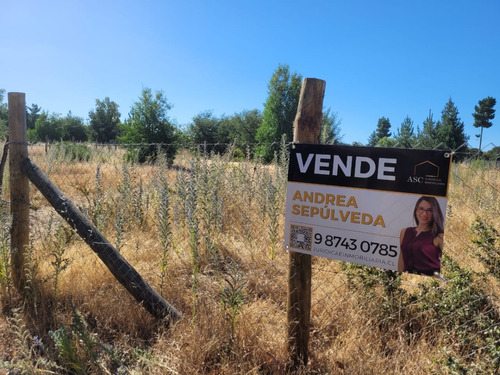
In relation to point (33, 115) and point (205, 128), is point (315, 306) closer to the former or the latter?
point (205, 128)

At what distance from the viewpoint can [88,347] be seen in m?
2.00

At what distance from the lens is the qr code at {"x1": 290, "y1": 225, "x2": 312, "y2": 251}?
6.34 ft

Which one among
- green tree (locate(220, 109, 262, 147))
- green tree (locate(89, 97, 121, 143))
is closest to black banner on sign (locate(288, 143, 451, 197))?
Answer: green tree (locate(220, 109, 262, 147))

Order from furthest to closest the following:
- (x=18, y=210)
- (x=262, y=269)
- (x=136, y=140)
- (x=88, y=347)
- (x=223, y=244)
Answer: (x=136, y=140), (x=223, y=244), (x=262, y=269), (x=18, y=210), (x=88, y=347)

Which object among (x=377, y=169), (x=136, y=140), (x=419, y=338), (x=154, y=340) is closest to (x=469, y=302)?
(x=419, y=338)

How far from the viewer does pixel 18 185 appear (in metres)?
2.88

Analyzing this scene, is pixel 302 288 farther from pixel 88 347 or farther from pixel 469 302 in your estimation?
pixel 88 347

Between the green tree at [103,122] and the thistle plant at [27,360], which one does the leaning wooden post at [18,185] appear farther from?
the green tree at [103,122]

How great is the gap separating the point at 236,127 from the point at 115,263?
39.8m

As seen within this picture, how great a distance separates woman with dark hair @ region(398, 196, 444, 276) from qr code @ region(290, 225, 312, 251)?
50cm

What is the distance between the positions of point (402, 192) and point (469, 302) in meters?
1.17

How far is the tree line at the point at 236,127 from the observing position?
10.2 meters

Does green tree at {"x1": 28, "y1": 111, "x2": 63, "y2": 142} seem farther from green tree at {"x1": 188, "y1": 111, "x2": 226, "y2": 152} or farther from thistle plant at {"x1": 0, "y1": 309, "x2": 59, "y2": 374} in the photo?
thistle plant at {"x1": 0, "y1": 309, "x2": 59, "y2": 374}

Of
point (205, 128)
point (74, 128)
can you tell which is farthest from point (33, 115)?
point (205, 128)
